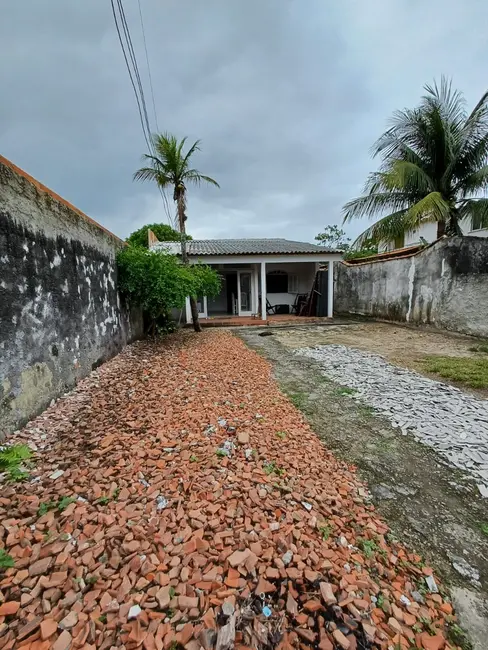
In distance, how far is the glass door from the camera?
47.5 feet

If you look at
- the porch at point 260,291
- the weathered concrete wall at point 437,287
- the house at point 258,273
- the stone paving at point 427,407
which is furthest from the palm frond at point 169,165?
the weathered concrete wall at point 437,287

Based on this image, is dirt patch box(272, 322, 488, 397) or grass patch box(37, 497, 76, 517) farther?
dirt patch box(272, 322, 488, 397)

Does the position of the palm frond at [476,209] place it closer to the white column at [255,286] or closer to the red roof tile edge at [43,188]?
the white column at [255,286]

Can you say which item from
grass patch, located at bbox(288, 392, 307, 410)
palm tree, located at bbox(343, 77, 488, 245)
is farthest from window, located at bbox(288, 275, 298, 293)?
grass patch, located at bbox(288, 392, 307, 410)

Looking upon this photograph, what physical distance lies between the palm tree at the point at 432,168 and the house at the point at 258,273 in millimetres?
2625

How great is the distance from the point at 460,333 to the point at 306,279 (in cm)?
856

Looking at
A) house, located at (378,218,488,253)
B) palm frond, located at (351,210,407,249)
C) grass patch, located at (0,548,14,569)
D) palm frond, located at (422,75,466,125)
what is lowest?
grass patch, located at (0,548,14,569)

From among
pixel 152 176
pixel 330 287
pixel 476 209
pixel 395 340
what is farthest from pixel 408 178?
→ pixel 152 176

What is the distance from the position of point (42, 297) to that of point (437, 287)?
33.1 ft

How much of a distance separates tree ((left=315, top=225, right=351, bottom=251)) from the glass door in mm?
26010

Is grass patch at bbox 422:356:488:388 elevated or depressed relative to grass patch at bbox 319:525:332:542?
elevated

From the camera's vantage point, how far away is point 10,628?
1.23m

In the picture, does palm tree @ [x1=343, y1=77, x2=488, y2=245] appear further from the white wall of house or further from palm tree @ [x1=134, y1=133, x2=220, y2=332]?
the white wall of house

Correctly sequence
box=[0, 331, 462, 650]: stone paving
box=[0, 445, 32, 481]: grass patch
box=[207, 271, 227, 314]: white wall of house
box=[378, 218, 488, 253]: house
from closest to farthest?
box=[0, 331, 462, 650]: stone paving, box=[0, 445, 32, 481]: grass patch, box=[378, 218, 488, 253]: house, box=[207, 271, 227, 314]: white wall of house
